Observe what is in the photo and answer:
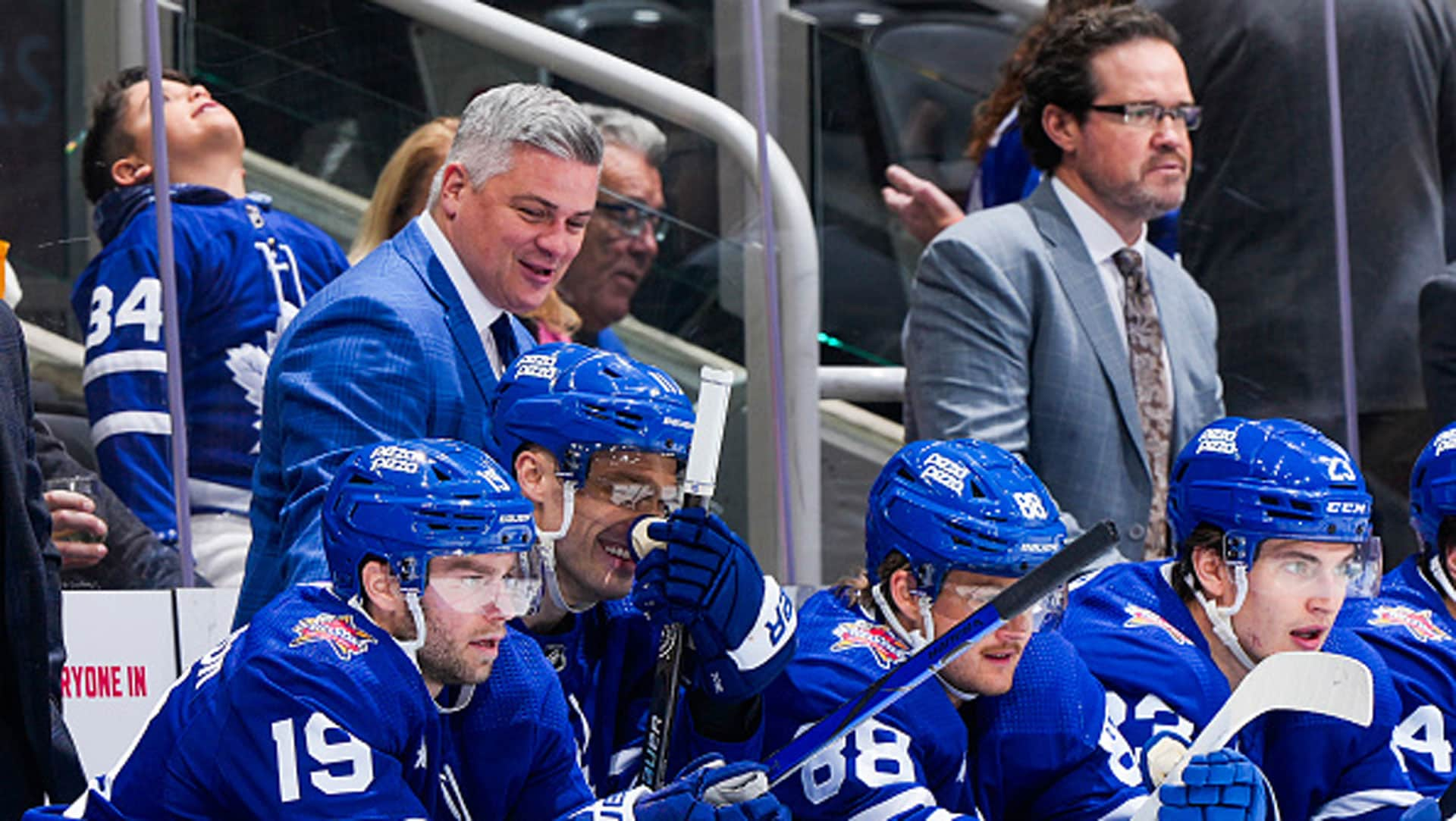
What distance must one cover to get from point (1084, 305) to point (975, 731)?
113 cm

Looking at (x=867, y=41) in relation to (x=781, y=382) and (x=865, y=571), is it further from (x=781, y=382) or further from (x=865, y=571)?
(x=865, y=571)

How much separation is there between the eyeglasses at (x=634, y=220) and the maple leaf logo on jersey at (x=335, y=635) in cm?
167

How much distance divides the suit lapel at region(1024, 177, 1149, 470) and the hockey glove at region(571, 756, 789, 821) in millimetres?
1645

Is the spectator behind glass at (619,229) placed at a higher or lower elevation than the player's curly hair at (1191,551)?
higher

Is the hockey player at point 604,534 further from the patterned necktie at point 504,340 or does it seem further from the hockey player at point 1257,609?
the hockey player at point 1257,609

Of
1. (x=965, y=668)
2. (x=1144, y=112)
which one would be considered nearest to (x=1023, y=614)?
(x=965, y=668)

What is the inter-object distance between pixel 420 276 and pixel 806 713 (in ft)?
2.59

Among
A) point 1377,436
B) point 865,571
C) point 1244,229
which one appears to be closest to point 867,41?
point 1244,229

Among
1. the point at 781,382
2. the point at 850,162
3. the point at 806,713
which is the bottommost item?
the point at 806,713

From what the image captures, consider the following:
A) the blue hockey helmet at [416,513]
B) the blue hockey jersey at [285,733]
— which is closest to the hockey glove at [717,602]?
the blue hockey helmet at [416,513]

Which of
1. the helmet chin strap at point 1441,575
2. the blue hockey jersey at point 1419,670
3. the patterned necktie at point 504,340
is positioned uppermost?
the patterned necktie at point 504,340

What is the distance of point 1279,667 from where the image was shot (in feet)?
11.1

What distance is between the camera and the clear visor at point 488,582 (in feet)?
9.89

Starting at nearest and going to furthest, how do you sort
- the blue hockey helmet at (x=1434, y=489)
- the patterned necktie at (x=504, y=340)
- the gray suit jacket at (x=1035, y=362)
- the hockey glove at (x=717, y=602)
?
the hockey glove at (x=717, y=602), the patterned necktie at (x=504, y=340), the blue hockey helmet at (x=1434, y=489), the gray suit jacket at (x=1035, y=362)
